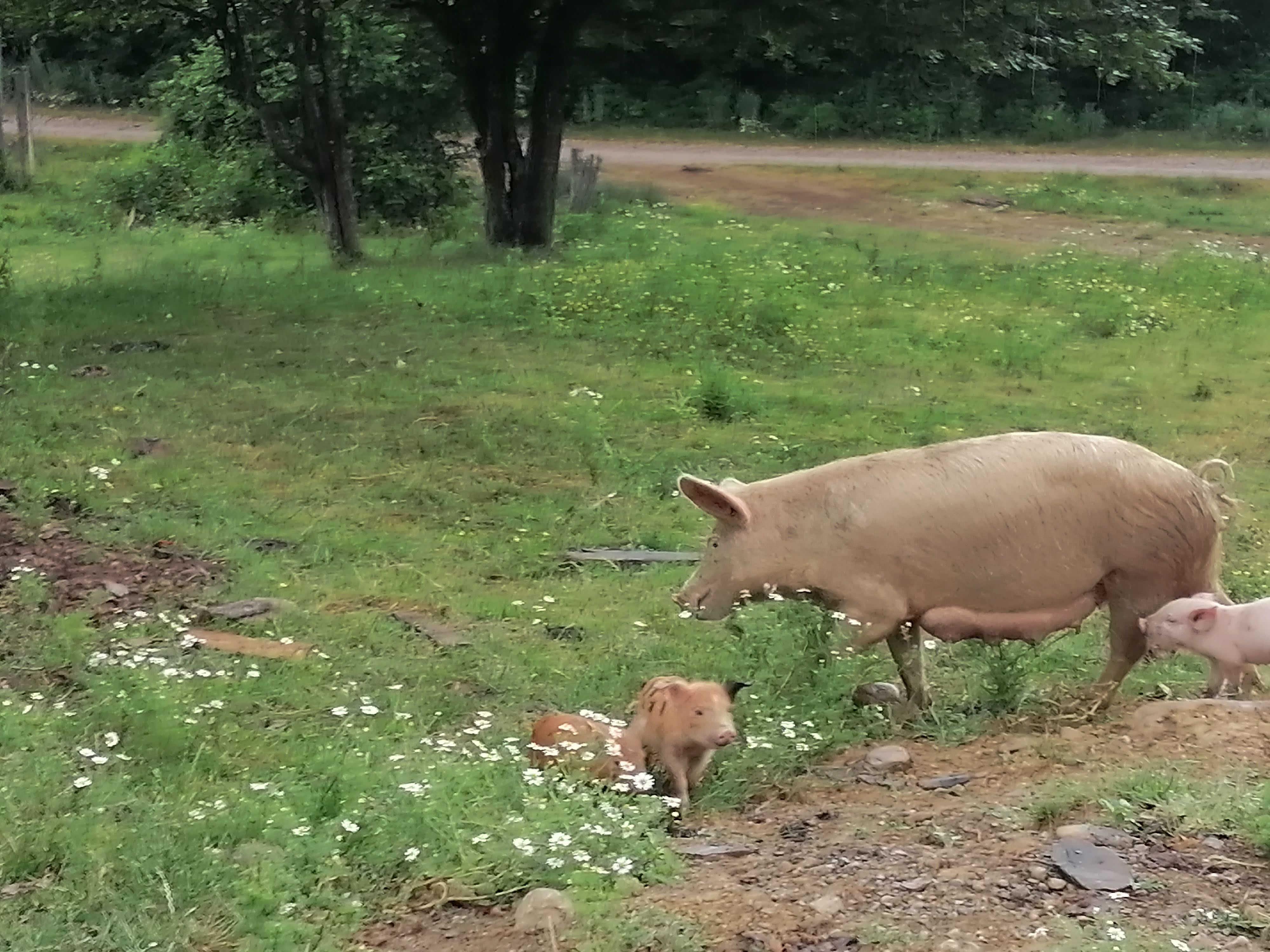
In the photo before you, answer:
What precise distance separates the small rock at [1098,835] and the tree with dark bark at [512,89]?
14.7 metres

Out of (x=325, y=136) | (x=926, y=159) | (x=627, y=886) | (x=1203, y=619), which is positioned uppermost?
(x=325, y=136)

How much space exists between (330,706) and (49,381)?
248 inches

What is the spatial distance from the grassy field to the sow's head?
231mm

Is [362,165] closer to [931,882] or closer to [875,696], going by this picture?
[875,696]

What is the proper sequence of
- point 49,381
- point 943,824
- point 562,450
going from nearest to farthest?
point 943,824
point 562,450
point 49,381

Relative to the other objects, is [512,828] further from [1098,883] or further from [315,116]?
[315,116]

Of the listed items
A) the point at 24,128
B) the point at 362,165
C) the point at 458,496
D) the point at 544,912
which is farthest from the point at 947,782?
the point at 24,128

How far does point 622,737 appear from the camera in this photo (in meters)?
5.42

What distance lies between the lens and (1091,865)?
13.3 feet

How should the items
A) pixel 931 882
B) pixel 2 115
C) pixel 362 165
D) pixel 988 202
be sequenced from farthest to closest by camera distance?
pixel 2 115 < pixel 988 202 < pixel 362 165 < pixel 931 882

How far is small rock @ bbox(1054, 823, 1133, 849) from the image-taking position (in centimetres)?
421

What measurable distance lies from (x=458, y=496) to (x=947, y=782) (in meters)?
4.50

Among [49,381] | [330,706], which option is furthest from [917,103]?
[330,706]

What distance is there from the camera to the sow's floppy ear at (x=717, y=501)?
589 cm
